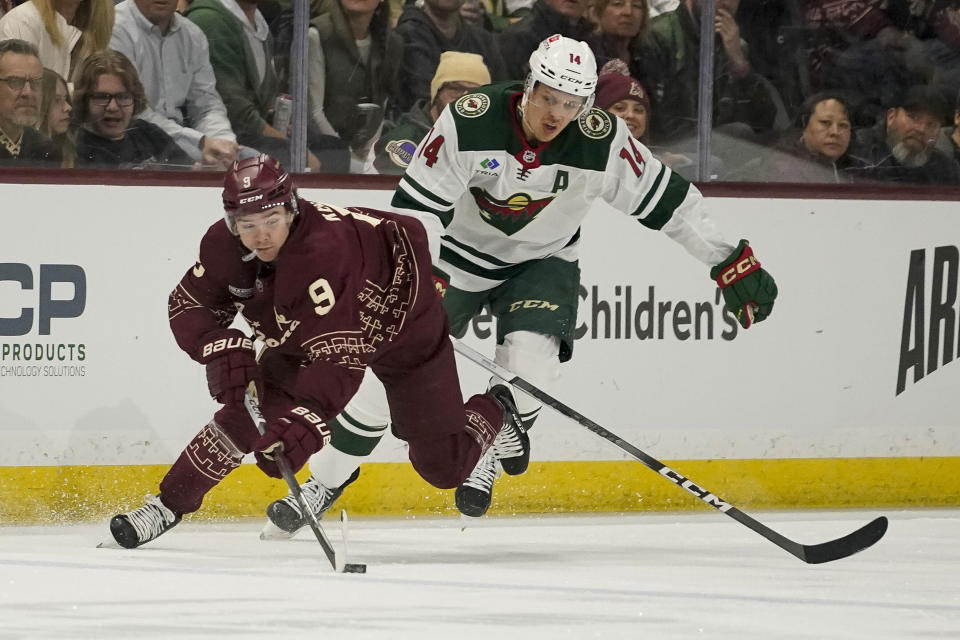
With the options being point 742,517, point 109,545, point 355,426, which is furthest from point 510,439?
point 109,545

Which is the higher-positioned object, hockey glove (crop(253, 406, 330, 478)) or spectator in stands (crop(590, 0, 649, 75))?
spectator in stands (crop(590, 0, 649, 75))

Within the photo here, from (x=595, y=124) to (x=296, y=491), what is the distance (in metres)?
1.27

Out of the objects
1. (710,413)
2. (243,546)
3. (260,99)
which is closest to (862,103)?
(710,413)

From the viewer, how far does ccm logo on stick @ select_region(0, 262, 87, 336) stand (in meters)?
4.22

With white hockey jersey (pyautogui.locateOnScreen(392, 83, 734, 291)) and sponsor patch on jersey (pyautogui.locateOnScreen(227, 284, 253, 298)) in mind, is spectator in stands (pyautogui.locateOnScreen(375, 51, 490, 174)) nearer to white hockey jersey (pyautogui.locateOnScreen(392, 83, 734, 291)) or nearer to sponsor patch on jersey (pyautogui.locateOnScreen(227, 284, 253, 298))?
white hockey jersey (pyautogui.locateOnScreen(392, 83, 734, 291))

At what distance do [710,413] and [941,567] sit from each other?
125 centimetres

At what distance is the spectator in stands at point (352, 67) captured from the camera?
446cm

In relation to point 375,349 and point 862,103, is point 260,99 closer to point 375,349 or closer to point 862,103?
point 375,349

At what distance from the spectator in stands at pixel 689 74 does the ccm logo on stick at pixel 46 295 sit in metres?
1.85

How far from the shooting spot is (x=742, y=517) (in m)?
3.69

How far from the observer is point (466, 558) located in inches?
142

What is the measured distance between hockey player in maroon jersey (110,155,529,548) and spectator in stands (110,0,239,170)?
110 cm

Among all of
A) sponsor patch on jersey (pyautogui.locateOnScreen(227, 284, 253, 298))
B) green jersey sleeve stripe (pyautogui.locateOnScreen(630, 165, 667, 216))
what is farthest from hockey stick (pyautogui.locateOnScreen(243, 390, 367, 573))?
green jersey sleeve stripe (pyautogui.locateOnScreen(630, 165, 667, 216))

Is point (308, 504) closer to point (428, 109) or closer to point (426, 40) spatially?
point (428, 109)
